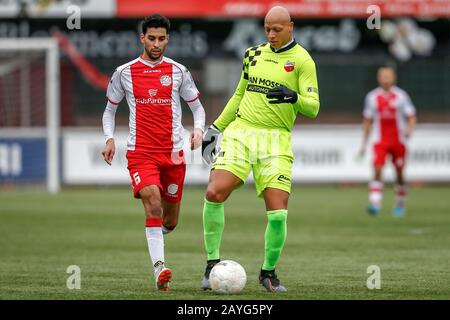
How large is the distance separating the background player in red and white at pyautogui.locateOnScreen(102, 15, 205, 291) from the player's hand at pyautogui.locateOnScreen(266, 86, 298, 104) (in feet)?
2.64

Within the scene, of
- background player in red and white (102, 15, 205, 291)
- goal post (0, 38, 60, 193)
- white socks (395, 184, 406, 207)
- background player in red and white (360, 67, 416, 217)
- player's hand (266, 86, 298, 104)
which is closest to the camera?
player's hand (266, 86, 298, 104)

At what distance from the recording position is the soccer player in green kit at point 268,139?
30.9ft

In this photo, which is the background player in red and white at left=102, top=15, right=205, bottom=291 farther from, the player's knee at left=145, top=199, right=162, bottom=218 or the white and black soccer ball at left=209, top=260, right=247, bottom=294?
the white and black soccer ball at left=209, top=260, right=247, bottom=294

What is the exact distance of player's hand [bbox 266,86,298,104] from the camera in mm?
9172

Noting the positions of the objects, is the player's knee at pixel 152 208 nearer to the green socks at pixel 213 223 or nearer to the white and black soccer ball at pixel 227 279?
the green socks at pixel 213 223

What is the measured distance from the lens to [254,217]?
1870cm

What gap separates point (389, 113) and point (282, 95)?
35.4 ft

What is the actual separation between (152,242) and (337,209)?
1116 cm

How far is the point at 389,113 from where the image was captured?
19.7 metres

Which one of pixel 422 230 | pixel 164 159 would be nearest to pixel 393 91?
pixel 422 230

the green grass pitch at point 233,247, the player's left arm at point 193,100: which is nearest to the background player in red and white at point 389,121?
the green grass pitch at point 233,247

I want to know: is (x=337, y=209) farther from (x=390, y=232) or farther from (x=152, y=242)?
(x=152, y=242)

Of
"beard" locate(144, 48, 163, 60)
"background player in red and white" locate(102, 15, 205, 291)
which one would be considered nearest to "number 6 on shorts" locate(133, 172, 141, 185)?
"background player in red and white" locate(102, 15, 205, 291)

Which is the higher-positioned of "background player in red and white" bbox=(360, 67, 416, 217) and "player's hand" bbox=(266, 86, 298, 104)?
"background player in red and white" bbox=(360, 67, 416, 217)
